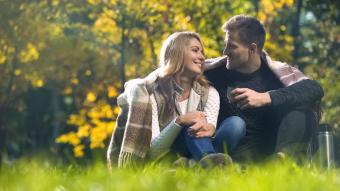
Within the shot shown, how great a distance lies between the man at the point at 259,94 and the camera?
26.1 ft

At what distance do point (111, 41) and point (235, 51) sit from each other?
53.8ft

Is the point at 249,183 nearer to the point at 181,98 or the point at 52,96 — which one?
the point at 181,98

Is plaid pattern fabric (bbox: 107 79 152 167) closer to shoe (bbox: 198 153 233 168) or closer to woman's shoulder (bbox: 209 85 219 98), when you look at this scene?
woman's shoulder (bbox: 209 85 219 98)

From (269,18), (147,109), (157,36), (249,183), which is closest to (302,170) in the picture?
(249,183)

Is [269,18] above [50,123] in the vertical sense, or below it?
above

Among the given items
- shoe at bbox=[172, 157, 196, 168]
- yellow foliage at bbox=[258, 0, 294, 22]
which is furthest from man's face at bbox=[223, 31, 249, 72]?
yellow foliage at bbox=[258, 0, 294, 22]

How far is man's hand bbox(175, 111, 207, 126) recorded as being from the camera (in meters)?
7.32

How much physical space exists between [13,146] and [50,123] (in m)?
2.41

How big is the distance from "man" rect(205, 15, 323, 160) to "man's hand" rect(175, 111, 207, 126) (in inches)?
20.0

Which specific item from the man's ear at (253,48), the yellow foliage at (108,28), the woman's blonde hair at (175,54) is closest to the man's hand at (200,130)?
the woman's blonde hair at (175,54)

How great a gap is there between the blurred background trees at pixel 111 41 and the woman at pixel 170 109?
9.49 m

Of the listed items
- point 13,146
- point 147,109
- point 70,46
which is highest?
point 147,109

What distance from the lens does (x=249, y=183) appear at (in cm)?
379

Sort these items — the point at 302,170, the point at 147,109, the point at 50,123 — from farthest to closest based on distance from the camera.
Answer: the point at 50,123 < the point at 147,109 < the point at 302,170
